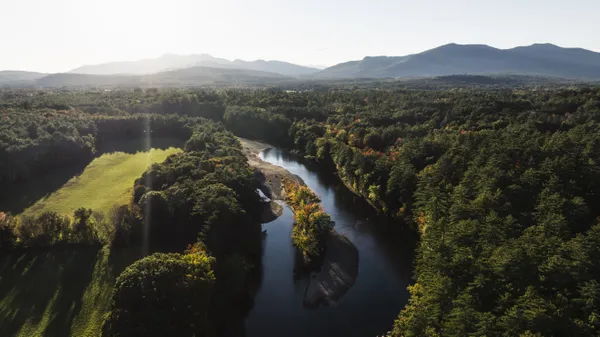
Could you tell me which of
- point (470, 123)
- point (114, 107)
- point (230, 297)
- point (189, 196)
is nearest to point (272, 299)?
point (230, 297)

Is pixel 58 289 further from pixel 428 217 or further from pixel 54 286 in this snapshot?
pixel 428 217

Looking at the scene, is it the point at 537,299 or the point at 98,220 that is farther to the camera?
the point at 98,220

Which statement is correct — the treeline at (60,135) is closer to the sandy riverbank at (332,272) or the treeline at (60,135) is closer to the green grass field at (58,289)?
the green grass field at (58,289)

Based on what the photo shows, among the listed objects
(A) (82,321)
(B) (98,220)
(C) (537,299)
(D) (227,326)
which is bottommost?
(D) (227,326)

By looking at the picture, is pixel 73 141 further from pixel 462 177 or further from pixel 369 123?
pixel 462 177

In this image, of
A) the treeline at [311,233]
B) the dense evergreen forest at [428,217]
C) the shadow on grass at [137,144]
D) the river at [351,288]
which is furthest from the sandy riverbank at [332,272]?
the shadow on grass at [137,144]

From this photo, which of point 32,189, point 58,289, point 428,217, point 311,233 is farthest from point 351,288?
point 32,189
